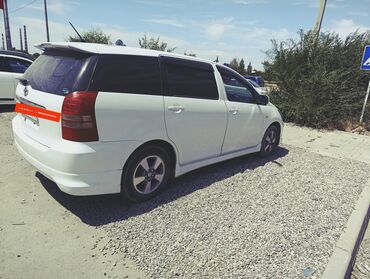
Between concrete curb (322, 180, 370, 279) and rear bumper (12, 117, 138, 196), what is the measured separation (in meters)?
2.24

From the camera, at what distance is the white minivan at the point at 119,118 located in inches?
111

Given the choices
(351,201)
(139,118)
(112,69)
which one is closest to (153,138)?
(139,118)

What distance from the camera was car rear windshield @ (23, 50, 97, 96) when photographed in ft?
9.30

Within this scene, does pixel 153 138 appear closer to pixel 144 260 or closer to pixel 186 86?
pixel 186 86

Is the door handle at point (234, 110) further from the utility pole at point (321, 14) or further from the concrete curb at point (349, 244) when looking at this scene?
the utility pole at point (321, 14)

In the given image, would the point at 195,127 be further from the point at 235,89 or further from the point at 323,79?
the point at 323,79

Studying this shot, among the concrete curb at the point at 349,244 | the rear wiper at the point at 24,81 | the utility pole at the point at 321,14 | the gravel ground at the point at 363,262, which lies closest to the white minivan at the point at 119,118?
the rear wiper at the point at 24,81

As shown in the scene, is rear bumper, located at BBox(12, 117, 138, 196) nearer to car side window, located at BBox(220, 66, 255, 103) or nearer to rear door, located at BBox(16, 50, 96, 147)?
rear door, located at BBox(16, 50, 96, 147)

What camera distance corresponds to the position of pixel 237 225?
3.16 meters

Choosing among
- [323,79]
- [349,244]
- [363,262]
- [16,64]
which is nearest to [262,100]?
[349,244]

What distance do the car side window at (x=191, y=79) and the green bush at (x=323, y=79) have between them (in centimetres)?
613

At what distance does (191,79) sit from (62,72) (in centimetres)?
163

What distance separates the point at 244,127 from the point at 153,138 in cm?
197

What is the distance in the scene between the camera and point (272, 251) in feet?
Answer: 9.09
